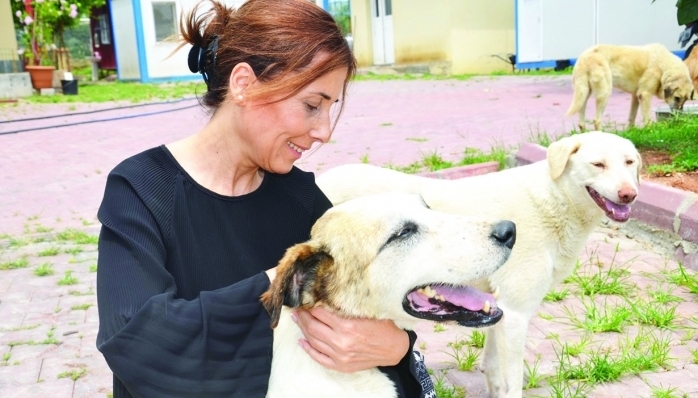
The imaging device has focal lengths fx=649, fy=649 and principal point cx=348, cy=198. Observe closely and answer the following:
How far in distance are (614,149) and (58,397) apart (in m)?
3.28

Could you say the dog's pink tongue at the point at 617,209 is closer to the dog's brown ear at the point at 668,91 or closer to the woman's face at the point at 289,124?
the woman's face at the point at 289,124

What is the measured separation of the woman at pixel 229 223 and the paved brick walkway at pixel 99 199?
378 mm

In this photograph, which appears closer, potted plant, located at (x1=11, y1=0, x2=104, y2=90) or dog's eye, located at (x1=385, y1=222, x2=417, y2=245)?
dog's eye, located at (x1=385, y1=222, x2=417, y2=245)

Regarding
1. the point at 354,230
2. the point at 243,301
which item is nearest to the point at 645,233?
the point at 354,230

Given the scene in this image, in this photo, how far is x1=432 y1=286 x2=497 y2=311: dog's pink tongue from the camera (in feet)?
7.10

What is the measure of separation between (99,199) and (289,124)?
19.9 ft

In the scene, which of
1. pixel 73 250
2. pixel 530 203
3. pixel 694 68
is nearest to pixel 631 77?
pixel 694 68

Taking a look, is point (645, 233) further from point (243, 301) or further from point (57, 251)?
point (57, 251)

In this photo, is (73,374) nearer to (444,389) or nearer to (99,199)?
(444,389)

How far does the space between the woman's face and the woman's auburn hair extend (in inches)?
1.6

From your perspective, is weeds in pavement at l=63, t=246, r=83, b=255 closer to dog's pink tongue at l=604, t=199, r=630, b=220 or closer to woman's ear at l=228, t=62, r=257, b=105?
woman's ear at l=228, t=62, r=257, b=105

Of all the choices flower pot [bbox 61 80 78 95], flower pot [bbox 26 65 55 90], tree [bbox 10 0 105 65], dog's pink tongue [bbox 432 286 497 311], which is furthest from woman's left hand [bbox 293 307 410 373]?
tree [bbox 10 0 105 65]

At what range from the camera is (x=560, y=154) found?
11.8ft

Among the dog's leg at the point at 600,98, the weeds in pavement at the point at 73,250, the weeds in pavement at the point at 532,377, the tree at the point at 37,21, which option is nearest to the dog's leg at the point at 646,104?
the dog's leg at the point at 600,98
